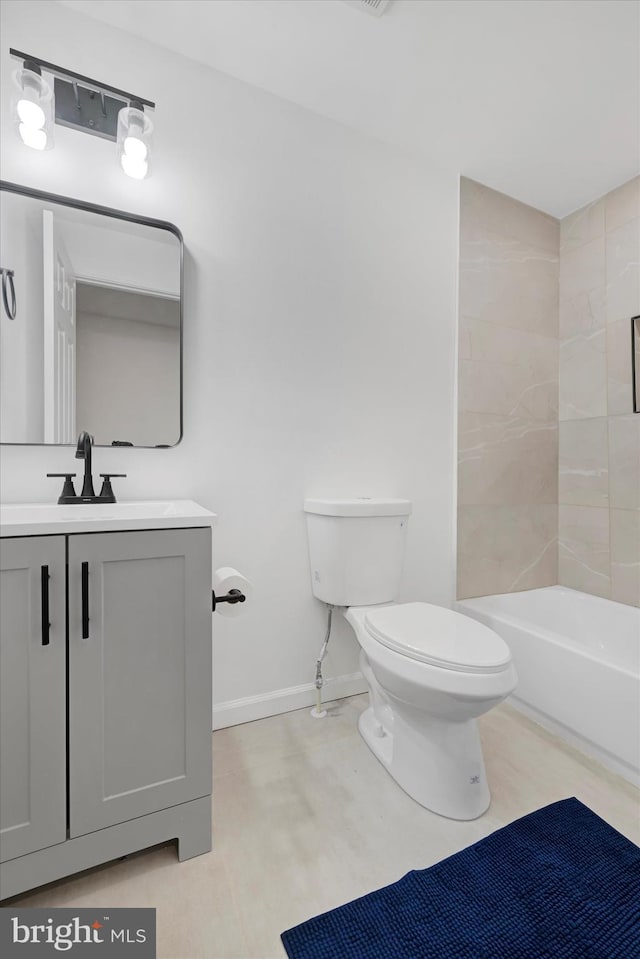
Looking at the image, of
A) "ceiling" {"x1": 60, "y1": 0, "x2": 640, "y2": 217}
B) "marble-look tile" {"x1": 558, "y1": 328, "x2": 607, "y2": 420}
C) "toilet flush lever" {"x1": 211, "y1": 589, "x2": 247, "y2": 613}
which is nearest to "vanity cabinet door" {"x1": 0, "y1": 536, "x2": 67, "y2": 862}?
"toilet flush lever" {"x1": 211, "y1": 589, "x2": 247, "y2": 613}

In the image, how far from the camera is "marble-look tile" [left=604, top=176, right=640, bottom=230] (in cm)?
210

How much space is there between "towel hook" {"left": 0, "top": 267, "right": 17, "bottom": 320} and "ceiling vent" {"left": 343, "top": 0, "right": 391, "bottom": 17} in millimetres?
1289

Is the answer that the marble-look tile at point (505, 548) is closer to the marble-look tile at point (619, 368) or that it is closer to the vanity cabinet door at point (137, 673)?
the marble-look tile at point (619, 368)

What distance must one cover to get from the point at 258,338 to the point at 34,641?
47.0 inches

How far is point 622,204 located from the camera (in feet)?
7.07

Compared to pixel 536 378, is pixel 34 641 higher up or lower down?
lower down

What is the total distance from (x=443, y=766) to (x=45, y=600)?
113 centimetres

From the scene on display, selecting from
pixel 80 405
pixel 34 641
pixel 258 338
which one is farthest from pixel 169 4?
pixel 34 641

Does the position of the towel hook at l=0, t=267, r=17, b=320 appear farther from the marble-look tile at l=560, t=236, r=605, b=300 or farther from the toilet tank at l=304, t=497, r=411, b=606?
the marble-look tile at l=560, t=236, r=605, b=300

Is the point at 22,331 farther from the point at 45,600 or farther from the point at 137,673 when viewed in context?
the point at 137,673

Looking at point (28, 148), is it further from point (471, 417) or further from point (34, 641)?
point (471, 417)

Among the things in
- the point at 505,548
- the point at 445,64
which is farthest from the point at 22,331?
the point at 505,548

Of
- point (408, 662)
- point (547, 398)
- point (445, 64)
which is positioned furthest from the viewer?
point (547, 398)

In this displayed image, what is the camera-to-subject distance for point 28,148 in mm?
1331
